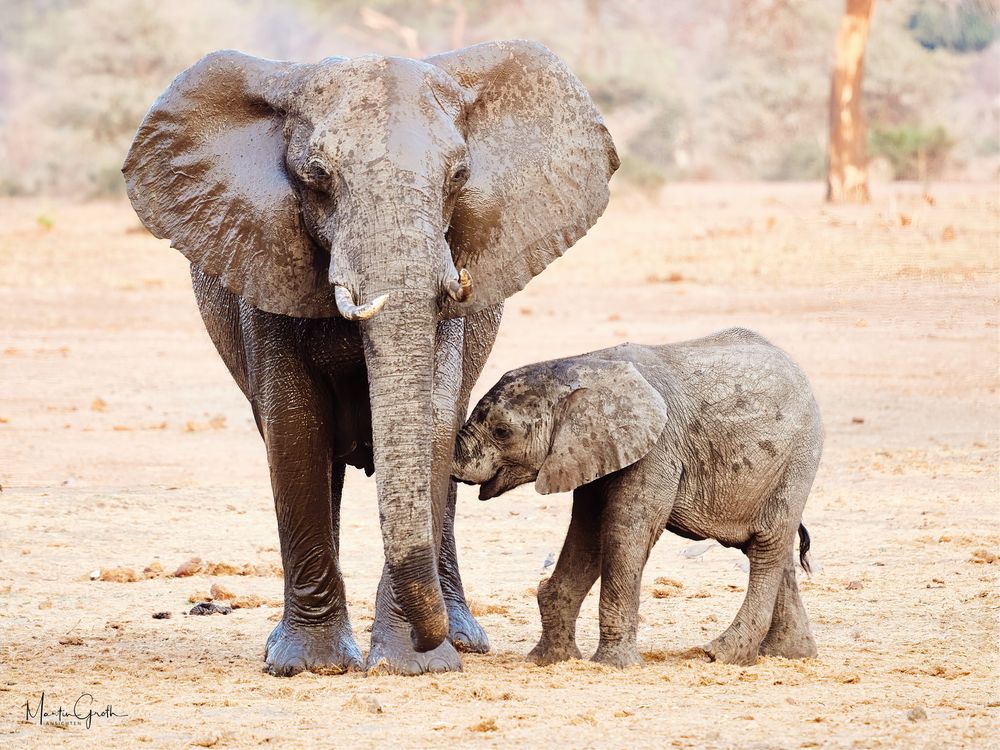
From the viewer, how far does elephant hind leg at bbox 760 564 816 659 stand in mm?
6020

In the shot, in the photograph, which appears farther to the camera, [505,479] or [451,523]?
[451,523]

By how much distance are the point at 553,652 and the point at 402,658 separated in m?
0.51

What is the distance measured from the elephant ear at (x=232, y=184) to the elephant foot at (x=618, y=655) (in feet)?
4.71

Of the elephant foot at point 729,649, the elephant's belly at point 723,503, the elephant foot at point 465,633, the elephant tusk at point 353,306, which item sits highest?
the elephant tusk at point 353,306

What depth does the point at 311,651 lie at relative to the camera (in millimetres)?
5836

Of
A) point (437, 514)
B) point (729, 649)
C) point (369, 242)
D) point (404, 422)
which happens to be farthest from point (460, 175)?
point (729, 649)

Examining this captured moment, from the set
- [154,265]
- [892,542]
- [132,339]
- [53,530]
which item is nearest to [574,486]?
[892,542]

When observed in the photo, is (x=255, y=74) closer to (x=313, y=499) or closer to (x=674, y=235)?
(x=313, y=499)

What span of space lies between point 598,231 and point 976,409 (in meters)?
13.6

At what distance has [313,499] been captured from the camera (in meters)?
5.77

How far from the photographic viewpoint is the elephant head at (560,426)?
5547 mm

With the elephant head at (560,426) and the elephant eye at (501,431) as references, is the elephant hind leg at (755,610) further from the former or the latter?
the elephant eye at (501,431)

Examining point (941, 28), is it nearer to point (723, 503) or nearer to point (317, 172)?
point (723, 503)

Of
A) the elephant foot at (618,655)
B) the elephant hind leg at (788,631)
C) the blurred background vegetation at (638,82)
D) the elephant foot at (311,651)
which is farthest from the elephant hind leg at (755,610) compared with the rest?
the blurred background vegetation at (638,82)
